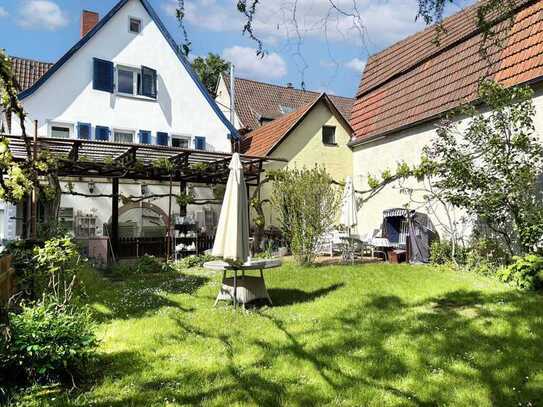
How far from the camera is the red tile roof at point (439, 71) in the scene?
470 inches

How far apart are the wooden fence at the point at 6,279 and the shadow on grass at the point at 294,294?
420cm

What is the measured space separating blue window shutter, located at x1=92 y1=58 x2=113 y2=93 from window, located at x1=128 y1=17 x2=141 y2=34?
79.0 inches

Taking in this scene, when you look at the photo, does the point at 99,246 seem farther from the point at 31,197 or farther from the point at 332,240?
the point at 332,240

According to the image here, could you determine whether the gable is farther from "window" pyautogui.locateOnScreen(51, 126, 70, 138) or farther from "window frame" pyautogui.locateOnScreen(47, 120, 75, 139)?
"window" pyautogui.locateOnScreen(51, 126, 70, 138)

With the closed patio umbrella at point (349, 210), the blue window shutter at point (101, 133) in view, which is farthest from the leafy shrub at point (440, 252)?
the blue window shutter at point (101, 133)

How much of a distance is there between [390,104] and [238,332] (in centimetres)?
1356

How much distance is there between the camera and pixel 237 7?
11.2 feet

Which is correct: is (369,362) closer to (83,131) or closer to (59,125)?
(83,131)

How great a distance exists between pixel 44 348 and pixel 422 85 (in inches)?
589

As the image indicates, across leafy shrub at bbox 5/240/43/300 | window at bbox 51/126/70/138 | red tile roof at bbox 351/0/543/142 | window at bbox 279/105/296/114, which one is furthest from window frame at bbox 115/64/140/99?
leafy shrub at bbox 5/240/43/300

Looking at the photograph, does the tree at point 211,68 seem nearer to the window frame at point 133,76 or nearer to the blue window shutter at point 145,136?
the window frame at point 133,76

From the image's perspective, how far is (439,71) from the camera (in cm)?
1522

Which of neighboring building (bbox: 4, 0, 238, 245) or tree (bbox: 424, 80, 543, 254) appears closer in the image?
tree (bbox: 424, 80, 543, 254)

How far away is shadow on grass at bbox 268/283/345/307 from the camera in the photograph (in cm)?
828
